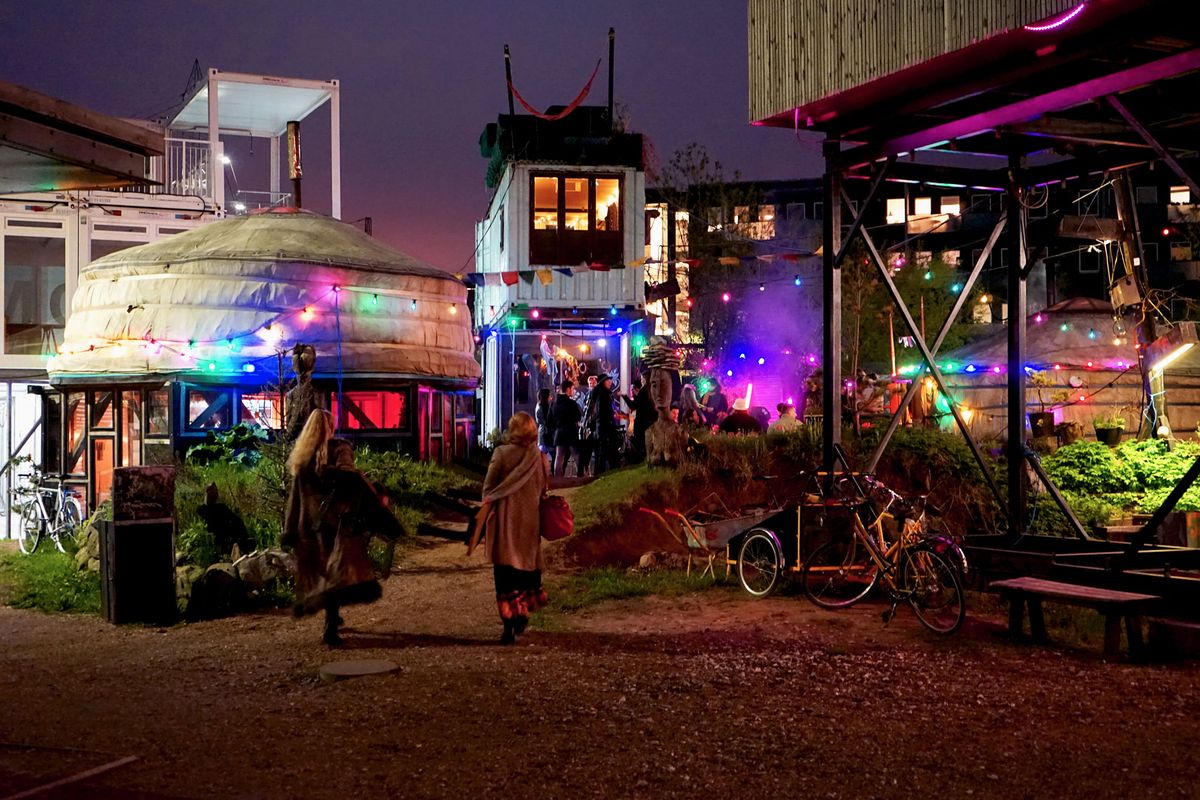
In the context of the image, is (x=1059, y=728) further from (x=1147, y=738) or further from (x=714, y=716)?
(x=714, y=716)

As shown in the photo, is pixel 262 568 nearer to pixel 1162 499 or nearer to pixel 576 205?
pixel 1162 499

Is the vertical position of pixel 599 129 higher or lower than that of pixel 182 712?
higher

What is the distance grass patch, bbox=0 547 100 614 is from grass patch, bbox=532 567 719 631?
415 centimetres

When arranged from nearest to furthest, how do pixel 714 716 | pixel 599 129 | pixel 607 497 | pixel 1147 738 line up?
pixel 1147 738 → pixel 714 716 → pixel 607 497 → pixel 599 129

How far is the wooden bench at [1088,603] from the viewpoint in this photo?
732 cm

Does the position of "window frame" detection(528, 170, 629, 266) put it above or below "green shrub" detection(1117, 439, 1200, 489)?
above

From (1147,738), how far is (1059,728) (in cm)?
40

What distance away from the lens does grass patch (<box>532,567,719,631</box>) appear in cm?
974

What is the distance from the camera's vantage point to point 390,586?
10.9m

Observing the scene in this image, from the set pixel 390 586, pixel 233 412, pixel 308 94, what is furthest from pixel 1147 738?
pixel 308 94

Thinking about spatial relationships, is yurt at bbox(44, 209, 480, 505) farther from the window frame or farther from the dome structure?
the window frame

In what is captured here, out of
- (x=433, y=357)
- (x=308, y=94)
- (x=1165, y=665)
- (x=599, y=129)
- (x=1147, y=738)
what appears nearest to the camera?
(x=1147, y=738)

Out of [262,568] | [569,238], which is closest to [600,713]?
[262,568]

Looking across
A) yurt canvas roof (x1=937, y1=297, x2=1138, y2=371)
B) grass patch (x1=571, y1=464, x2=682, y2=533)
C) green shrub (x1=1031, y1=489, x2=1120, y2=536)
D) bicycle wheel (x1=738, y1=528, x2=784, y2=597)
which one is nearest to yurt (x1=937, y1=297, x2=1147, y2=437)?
yurt canvas roof (x1=937, y1=297, x2=1138, y2=371)
